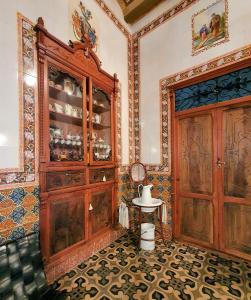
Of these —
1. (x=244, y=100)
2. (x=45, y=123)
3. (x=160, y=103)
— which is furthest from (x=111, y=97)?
(x=244, y=100)

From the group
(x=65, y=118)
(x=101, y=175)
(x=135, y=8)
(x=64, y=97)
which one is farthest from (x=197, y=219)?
(x=135, y=8)

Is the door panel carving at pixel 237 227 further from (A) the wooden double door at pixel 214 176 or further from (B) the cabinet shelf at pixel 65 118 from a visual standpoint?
(B) the cabinet shelf at pixel 65 118

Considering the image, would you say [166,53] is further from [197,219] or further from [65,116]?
[197,219]

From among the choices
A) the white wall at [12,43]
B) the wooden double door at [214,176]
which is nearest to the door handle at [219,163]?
the wooden double door at [214,176]

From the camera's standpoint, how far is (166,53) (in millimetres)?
2902

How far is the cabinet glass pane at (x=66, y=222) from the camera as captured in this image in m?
1.93

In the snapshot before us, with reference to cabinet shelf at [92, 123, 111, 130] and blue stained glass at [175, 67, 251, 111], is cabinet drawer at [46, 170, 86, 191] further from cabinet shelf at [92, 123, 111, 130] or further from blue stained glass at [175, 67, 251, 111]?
blue stained glass at [175, 67, 251, 111]

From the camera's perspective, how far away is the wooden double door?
220 cm

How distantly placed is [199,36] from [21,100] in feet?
8.74

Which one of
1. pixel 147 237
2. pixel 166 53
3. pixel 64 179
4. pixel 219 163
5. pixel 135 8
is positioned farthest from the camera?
pixel 135 8

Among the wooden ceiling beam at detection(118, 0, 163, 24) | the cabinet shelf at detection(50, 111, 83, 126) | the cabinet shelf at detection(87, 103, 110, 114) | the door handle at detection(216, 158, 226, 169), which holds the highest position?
the wooden ceiling beam at detection(118, 0, 163, 24)

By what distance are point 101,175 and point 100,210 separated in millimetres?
533

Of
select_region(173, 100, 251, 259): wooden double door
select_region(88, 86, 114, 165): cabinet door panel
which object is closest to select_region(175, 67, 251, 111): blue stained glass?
select_region(173, 100, 251, 259): wooden double door

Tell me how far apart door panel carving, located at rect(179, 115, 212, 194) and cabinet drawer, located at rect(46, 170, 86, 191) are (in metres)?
1.59
